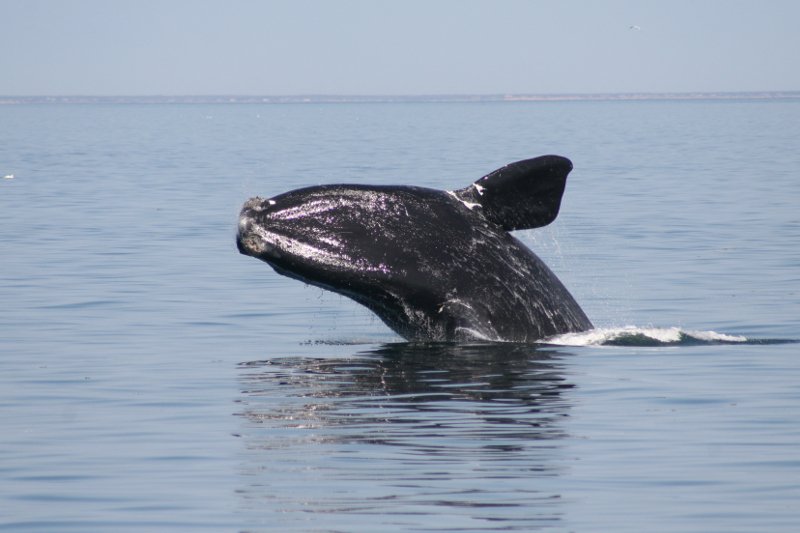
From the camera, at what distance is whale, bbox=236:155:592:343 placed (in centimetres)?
1348

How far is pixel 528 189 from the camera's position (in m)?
13.5

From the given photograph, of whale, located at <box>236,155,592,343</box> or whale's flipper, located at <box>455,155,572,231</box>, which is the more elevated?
whale's flipper, located at <box>455,155,572,231</box>

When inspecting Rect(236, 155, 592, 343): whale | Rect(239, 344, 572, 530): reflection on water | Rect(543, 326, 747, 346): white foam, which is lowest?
Rect(543, 326, 747, 346): white foam

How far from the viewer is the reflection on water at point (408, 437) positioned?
391 inches

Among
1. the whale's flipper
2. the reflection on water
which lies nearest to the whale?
the whale's flipper

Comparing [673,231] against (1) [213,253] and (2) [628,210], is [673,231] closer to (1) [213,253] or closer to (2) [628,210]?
(2) [628,210]

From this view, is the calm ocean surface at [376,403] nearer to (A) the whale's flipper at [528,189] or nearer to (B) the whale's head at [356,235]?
(B) the whale's head at [356,235]

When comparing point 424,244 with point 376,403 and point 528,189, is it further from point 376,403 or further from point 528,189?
point 376,403

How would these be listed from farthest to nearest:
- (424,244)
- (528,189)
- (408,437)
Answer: (424,244), (528,189), (408,437)

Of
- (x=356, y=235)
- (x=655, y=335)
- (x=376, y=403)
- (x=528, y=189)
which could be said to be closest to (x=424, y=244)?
(x=356, y=235)

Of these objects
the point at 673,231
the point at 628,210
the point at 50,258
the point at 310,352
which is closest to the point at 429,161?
the point at 628,210

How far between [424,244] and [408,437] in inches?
95.8

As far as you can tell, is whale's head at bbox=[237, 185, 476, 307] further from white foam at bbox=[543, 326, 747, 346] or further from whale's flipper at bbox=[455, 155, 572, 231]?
white foam at bbox=[543, 326, 747, 346]

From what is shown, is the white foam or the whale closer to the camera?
the whale
